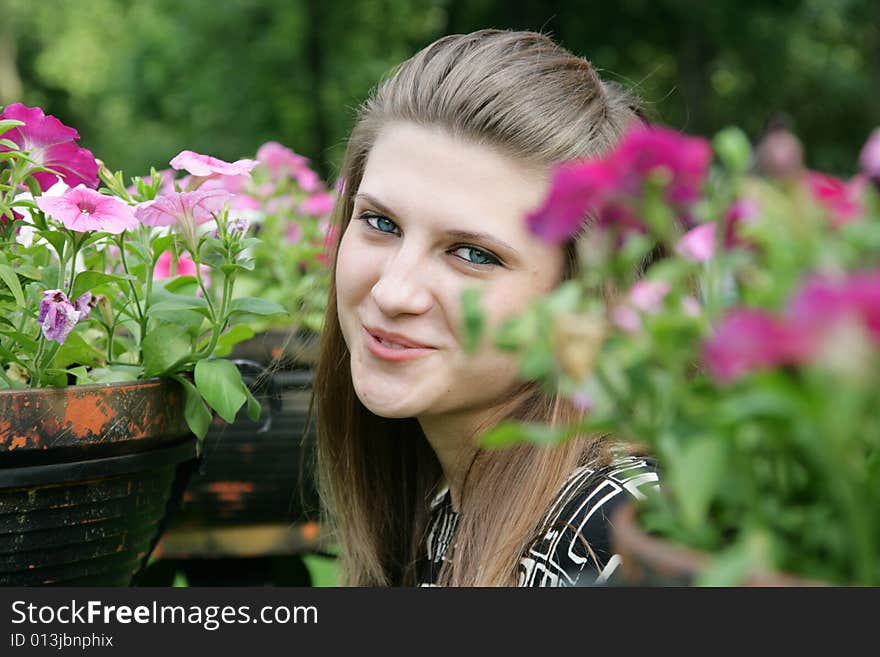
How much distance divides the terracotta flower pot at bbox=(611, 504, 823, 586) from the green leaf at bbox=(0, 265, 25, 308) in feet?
2.54

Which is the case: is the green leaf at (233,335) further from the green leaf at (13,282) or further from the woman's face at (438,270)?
the green leaf at (13,282)

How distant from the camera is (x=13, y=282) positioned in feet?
3.52

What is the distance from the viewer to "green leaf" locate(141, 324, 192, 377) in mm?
1174

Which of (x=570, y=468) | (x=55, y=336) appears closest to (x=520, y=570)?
(x=570, y=468)

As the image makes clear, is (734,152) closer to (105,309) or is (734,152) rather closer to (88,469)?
(88,469)

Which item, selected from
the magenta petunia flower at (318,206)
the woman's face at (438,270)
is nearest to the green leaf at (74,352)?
the woman's face at (438,270)

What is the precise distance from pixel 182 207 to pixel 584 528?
63 cm

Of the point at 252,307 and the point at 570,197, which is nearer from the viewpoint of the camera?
the point at 570,197

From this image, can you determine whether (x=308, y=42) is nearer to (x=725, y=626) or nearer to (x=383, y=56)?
(x=383, y=56)

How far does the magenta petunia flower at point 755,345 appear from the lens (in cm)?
38

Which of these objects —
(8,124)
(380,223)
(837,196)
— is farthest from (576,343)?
(380,223)

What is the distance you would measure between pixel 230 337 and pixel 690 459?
949 mm

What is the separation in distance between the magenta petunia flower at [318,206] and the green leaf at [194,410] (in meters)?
1.61

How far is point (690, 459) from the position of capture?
1.47 ft
